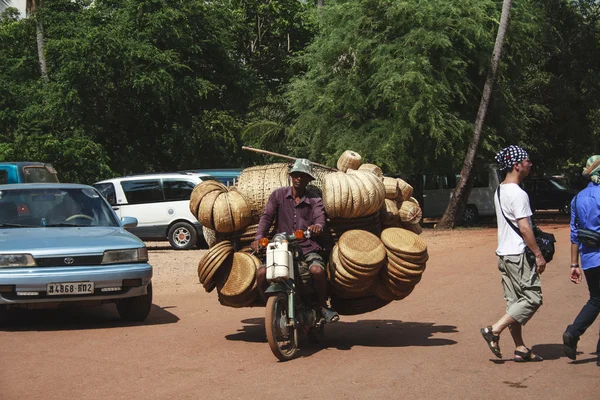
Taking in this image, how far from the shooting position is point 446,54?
29438 mm

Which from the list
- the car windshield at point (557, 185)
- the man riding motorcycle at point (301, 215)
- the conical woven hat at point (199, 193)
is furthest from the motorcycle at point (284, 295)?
the car windshield at point (557, 185)

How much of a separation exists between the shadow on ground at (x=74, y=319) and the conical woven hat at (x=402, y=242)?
10.9 ft

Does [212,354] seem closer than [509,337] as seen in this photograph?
Yes

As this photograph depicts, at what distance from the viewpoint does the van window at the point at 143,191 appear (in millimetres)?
22672

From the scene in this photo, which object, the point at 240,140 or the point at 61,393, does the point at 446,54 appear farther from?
the point at 61,393

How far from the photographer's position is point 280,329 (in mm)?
8000

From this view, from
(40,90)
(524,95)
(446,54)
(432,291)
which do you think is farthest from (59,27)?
(432,291)

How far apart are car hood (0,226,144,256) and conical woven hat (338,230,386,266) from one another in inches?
115

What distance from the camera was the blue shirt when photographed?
785 centimetres

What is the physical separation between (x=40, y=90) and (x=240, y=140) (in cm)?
813

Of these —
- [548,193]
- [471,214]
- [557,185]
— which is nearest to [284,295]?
[471,214]

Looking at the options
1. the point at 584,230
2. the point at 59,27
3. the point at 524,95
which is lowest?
the point at 584,230

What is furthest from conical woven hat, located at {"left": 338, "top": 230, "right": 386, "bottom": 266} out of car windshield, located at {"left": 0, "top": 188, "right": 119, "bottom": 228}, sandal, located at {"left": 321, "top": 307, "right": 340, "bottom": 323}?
car windshield, located at {"left": 0, "top": 188, "right": 119, "bottom": 228}

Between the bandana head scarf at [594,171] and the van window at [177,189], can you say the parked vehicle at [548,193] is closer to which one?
the van window at [177,189]
